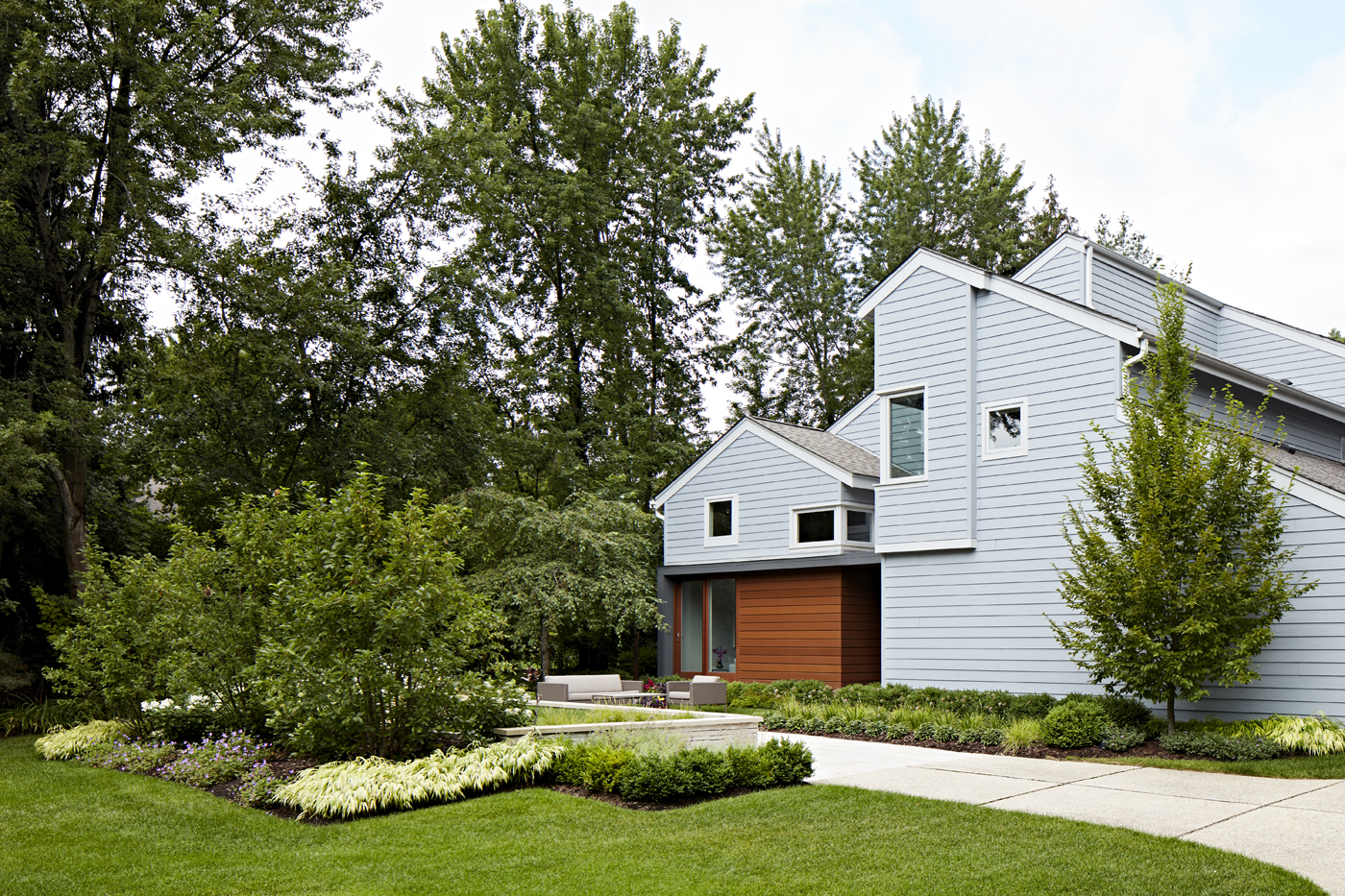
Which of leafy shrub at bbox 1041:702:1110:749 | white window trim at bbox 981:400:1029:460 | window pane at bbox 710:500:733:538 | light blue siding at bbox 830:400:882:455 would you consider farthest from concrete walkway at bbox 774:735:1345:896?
light blue siding at bbox 830:400:882:455

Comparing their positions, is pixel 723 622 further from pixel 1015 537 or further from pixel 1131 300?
pixel 1131 300

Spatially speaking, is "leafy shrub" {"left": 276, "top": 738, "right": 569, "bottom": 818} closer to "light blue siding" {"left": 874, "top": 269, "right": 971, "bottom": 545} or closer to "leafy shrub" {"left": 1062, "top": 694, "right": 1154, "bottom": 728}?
"leafy shrub" {"left": 1062, "top": 694, "right": 1154, "bottom": 728}

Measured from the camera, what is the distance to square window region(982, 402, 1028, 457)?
14914 mm

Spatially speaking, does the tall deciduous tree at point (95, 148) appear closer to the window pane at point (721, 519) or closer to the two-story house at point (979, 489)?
the window pane at point (721, 519)

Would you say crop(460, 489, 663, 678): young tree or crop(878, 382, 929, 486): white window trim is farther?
crop(460, 489, 663, 678): young tree

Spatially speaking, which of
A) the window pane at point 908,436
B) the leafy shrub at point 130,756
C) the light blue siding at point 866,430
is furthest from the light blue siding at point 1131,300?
the leafy shrub at point 130,756

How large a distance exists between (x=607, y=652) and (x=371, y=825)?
18.7m

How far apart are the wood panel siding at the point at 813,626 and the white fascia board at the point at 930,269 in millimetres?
5478

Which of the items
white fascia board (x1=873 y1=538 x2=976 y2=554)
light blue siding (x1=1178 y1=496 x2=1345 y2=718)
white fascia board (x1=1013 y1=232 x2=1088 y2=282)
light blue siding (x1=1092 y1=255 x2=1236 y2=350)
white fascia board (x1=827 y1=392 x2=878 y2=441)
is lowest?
light blue siding (x1=1178 y1=496 x2=1345 y2=718)

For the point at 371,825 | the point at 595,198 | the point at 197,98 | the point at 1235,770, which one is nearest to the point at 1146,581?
the point at 1235,770

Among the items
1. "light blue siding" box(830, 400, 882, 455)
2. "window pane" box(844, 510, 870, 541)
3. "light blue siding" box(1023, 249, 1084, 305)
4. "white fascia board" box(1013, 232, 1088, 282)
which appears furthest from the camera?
"light blue siding" box(830, 400, 882, 455)

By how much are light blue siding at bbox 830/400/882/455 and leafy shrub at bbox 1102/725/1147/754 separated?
10193 millimetres

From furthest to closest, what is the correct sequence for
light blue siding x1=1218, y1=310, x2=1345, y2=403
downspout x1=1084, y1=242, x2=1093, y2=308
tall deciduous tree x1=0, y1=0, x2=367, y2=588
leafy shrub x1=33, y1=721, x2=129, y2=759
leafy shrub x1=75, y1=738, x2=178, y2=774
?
1. light blue siding x1=1218, y1=310, x2=1345, y2=403
2. tall deciduous tree x1=0, y1=0, x2=367, y2=588
3. downspout x1=1084, y1=242, x2=1093, y2=308
4. leafy shrub x1=33, y1=721, x2=129, y2=759
5. leafy shrub x1=75, y1=738, x2=178, y2=774

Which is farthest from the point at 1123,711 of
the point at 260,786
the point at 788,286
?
the point at 788,286
